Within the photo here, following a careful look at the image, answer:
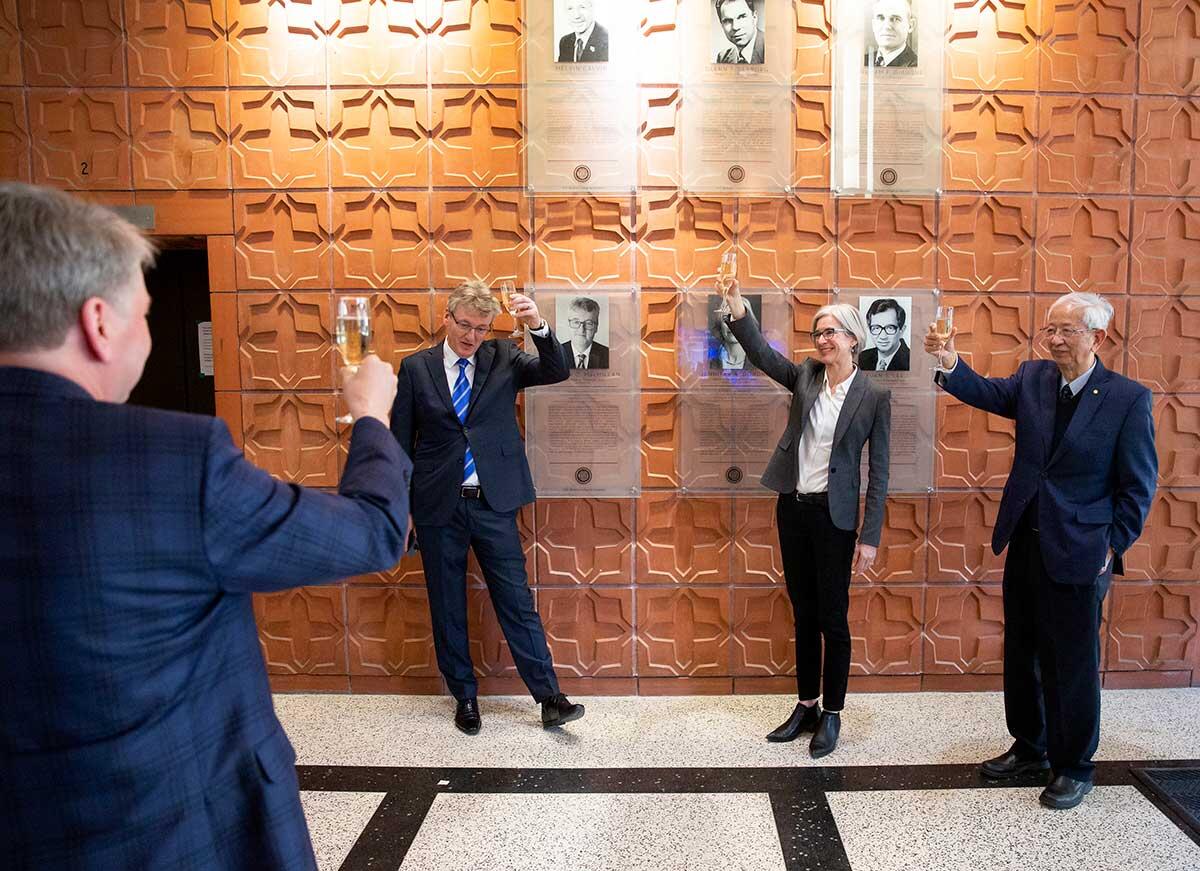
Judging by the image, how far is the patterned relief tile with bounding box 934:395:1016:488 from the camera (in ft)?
12.6

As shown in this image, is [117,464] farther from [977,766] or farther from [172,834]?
[977,766]

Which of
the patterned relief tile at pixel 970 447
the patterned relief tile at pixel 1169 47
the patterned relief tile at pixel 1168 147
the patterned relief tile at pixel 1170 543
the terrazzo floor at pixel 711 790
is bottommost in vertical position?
the terrazzo floor at pixel 711 790

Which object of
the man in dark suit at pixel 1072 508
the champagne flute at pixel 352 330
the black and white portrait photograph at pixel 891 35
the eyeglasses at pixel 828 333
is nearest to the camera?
the champagne flute at pixel 352 330

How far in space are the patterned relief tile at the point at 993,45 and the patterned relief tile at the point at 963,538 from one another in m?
1.92

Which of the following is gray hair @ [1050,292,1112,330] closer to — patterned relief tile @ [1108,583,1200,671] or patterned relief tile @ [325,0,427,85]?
patterned relief tile @ [1108,583,1200,671]

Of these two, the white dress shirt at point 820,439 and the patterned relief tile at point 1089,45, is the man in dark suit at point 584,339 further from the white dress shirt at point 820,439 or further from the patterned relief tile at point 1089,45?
the patterned relief tile at point 1089,45

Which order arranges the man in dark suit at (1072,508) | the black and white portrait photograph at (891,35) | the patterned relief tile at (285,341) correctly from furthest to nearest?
1. the patterned relief tile at (285,341)
2. the black and white portrait photograph at (891,35)
3. the man in dark suit at (1072,508)

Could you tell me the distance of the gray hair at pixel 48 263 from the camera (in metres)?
1.07

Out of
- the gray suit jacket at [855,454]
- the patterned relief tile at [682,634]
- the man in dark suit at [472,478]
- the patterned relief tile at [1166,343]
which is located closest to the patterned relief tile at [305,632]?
the man in dark suit at [472,478]

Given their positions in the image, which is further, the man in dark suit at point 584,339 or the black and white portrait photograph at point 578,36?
the man in dark suit at point 584,339

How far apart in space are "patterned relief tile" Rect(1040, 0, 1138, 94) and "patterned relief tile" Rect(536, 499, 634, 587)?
2821mm

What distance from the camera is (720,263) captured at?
374cm

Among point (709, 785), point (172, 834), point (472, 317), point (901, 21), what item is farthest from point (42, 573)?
point (901, 21)

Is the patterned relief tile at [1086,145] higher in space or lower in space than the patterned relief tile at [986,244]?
higher
